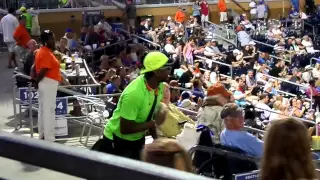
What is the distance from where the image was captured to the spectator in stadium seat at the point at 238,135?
21.8 ft

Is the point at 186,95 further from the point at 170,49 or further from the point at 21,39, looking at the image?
the point at 170,49

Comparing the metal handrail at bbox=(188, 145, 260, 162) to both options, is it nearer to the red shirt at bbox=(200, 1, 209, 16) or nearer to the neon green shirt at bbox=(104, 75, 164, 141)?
the neon green shirt at bbox=(104, 75, 164, 141)

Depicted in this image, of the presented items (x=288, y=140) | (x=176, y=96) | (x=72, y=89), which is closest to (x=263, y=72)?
(x=176, y=96)

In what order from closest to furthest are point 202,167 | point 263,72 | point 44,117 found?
point 202,167, point 44,117, point 263,72

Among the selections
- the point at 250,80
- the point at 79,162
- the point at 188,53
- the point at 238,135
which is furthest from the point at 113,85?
the point at 79,162

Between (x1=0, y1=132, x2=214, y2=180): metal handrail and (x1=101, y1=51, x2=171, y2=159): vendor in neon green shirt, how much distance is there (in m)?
2.14

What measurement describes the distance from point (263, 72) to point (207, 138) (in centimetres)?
1181

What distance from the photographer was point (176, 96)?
43.4ft

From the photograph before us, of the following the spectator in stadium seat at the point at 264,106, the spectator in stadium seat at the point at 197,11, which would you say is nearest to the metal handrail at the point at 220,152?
the spectator in stadium seat at the point at 264,106

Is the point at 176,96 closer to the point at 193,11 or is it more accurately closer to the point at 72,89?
the point at 72,89

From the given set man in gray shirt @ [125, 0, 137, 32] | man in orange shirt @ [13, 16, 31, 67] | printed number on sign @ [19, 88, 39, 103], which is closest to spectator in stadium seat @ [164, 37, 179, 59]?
man in orange shirt @ [13, 16, 31, 67]

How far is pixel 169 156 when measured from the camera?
336 centimetres

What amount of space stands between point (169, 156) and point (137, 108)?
2.04m

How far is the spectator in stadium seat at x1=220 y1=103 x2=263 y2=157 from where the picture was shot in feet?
21.8
